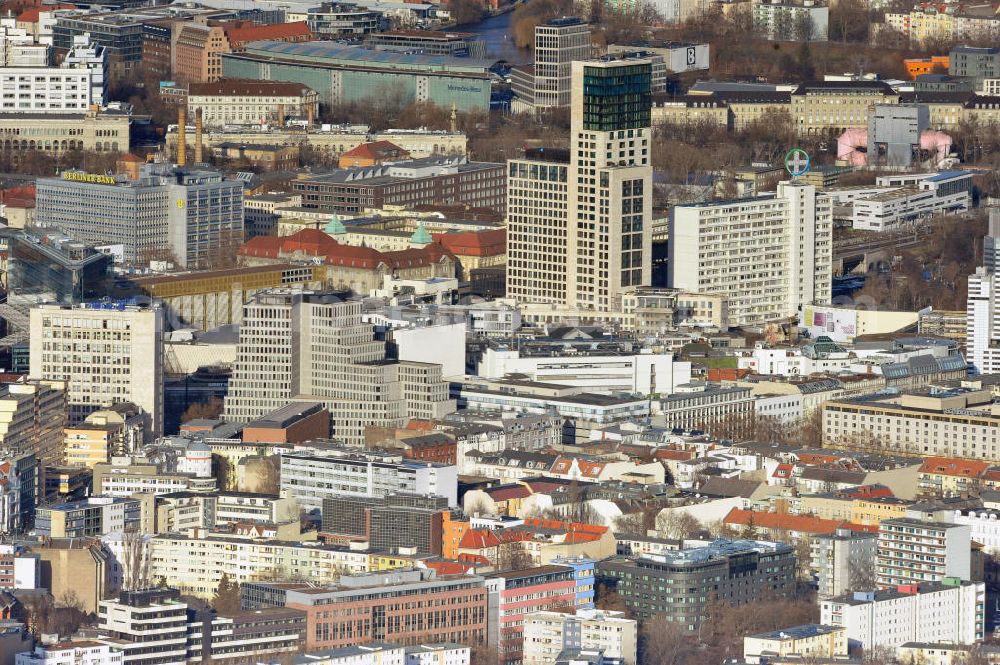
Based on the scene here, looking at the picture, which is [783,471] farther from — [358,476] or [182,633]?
[182,633]

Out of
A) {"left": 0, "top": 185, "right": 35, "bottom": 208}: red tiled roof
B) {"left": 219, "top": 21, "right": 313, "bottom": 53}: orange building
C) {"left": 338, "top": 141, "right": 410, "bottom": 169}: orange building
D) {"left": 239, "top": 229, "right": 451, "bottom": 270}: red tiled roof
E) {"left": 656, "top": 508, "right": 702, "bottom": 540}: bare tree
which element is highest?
{"left": 219, "top": 21, "right": 313, "bottom": 53}: orange building

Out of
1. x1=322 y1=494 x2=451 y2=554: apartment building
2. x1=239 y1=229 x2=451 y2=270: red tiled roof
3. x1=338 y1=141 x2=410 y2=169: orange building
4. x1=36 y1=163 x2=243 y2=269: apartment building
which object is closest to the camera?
x1=322 y1=494 x2=451 y2=554: apartment building

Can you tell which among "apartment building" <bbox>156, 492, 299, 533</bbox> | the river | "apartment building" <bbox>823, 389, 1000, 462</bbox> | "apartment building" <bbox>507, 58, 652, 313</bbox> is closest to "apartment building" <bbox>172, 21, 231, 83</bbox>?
the river

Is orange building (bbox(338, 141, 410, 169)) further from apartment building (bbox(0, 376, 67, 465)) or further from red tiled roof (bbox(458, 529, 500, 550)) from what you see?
red tiled roof (bbox(458, 529, 500, 550))

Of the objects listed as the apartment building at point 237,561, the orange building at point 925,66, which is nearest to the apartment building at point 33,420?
the apartment building at point 237,561

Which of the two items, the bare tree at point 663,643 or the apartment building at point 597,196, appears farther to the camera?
the apartment building at point 597,196

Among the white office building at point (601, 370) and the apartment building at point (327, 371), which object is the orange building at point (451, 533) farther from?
the white office building at point (601, 370)
